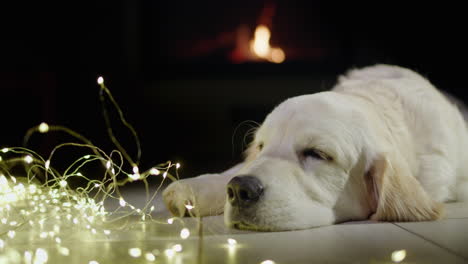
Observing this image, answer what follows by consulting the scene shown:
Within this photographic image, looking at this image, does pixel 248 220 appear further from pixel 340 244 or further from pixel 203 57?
pixel 203 57

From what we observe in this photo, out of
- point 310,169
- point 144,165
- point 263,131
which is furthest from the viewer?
point 144,165

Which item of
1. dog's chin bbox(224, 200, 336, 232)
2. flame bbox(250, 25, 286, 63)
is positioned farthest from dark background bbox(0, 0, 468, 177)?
dog's chin bbox(224, 200, 336, 232)

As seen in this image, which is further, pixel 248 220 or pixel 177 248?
pixel 248 220

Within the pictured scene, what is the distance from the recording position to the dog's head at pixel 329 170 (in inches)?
80.5

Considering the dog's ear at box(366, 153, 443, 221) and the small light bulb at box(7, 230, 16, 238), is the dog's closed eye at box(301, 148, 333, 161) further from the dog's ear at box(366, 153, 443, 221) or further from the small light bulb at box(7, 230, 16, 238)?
the small light bulb at box(7, 230, 16, 238)

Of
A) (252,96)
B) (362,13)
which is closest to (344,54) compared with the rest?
(362,13)

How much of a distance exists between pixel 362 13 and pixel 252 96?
51.3 inches

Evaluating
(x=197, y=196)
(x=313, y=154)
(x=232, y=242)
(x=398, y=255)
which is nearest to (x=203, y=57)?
(x=197, y=196)

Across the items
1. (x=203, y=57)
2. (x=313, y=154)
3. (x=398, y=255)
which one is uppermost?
(x=203, y=57)

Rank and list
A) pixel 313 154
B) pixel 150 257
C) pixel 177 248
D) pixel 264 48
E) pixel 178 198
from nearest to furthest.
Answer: pixel 150 257 < pixel 177 248 < pixel 313 154 < pixel 178 198 < pixel 264 48

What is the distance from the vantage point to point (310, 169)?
6.98 feet

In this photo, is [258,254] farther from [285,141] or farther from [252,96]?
[252,96]

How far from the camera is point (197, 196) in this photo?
2.49 meters

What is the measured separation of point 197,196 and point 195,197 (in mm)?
18
